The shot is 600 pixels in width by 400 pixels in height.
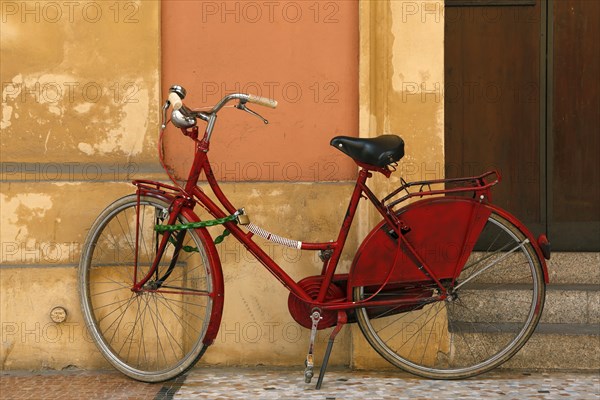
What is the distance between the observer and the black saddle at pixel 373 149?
4.61m

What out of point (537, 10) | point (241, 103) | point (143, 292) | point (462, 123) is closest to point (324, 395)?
point (143, 292)

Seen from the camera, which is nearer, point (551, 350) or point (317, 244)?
point (317, 244)

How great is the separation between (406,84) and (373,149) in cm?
78

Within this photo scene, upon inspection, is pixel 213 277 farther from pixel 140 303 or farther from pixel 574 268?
pixel 574 268

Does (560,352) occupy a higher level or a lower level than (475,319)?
lower

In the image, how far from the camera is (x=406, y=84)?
5246 millimetres

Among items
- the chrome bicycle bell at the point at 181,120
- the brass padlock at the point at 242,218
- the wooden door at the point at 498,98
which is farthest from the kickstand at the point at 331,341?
the wooden door at the point at 498,98

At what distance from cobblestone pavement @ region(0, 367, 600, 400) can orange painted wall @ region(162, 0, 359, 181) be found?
1.10 meters

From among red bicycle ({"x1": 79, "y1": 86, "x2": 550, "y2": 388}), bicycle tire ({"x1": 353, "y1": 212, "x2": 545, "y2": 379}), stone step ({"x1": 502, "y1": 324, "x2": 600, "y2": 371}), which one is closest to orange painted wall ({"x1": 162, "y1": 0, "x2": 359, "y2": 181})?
red bicycle ({"x1": 79, "y1": 86, "x2": 550, "y2": 388})

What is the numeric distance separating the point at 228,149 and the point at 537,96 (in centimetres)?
201

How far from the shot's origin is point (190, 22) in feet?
17.7

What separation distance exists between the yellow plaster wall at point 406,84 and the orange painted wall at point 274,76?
0.19m

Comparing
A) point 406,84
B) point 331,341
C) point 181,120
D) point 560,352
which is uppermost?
point 406,84

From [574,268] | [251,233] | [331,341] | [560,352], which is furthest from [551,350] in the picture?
[251,233]
